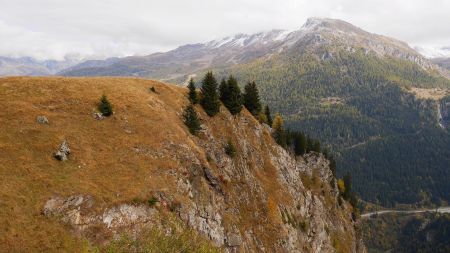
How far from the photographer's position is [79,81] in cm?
7138

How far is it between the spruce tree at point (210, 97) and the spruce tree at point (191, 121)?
26.5ft

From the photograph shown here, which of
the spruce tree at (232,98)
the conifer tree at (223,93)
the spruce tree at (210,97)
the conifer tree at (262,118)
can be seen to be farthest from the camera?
the conifer tree at (262,118)

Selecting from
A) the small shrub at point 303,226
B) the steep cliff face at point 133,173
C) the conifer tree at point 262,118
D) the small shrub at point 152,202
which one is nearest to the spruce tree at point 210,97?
the steep cliff face at point 133,173

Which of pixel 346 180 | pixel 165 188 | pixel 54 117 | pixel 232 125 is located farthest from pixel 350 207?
pixel 54 117

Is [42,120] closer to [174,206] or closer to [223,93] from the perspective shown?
[174,206]

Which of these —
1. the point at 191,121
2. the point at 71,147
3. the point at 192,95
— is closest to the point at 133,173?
the point at 71,147

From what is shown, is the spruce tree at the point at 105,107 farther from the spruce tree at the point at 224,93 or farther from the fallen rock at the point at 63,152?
the spruce tree at the point at 224,93

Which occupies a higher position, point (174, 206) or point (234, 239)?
point (174, 206)

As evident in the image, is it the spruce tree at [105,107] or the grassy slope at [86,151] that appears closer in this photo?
the grassy slope at [86,151]

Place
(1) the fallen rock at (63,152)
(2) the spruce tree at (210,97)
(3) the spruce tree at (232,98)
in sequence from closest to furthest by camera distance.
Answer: (1) the fallen rock at (63,152) → (2) the spruce tree at (210,97) → (3) the spruce tree at (232,98)

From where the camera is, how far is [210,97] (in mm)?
79750

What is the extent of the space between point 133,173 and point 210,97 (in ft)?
106

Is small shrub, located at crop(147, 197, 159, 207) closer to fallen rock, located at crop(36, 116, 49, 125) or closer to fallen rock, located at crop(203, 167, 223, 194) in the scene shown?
fallen rock, located at crop(203, 167, 223, 194)

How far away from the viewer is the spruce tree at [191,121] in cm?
7062
